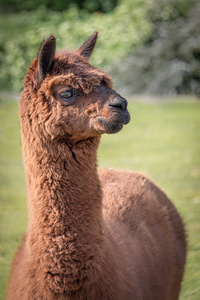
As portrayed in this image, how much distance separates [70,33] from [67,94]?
596 inches

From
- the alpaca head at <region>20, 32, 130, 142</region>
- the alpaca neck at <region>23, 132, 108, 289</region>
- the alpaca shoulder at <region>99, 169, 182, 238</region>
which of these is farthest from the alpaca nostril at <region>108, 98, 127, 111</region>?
the alpaca shoulder at <region>99, 169, 182, 238</region>

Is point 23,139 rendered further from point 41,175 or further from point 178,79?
point 178,79

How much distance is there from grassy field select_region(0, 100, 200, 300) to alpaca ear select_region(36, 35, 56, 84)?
2.01 metres

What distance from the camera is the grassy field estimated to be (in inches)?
268

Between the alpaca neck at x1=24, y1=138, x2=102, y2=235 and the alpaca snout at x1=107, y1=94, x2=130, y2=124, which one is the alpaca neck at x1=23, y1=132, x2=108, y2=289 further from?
the alpaca snout at x1=107, y1=94, x2=130, y2=124

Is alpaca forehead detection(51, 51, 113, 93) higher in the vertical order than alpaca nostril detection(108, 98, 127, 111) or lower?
higher

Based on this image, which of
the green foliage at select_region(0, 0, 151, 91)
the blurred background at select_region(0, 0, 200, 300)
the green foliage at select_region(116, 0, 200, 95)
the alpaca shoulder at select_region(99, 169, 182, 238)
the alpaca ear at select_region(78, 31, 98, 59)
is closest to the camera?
the alpaca ear at select_region(78, 31, 98, 59)

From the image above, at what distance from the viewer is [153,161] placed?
465 inches

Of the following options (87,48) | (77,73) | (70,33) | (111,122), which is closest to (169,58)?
(70,33)

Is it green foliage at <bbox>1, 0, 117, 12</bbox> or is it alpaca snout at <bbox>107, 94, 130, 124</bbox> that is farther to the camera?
green foliage at <bbox>1, 0, 117, 12</bbox>

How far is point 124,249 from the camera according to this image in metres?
3.54

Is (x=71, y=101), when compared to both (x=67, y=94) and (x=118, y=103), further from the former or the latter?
(x=118, y=103)

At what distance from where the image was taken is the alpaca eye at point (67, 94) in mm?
3041

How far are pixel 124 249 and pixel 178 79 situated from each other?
47.7 feet
